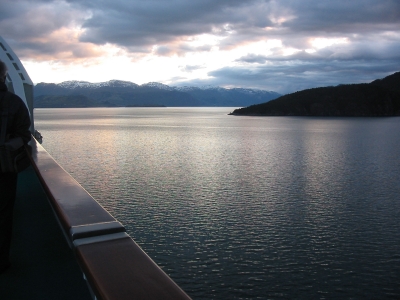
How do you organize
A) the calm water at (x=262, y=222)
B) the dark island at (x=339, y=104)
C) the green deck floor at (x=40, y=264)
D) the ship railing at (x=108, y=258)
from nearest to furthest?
1. the ship railing at (x=108, y=258)
2. the green deck floor at (x=40, y=264)
3. the calm water at (x=262, y=222)
4. the dark island at (x=339, y=104)

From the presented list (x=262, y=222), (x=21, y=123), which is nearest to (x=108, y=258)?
(x=21, y=123)

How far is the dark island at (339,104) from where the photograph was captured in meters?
147

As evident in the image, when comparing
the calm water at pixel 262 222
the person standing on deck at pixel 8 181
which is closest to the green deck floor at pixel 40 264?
the person standing on deck at pixel 8 181

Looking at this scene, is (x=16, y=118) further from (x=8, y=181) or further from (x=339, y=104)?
(x=339, y=104)

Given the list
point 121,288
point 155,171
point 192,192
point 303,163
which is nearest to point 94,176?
point 155,171

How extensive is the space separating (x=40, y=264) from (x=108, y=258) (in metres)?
1.98

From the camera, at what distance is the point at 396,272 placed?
10336mm

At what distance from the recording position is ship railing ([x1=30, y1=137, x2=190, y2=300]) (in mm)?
1678

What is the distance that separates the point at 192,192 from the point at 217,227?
16.8 feet

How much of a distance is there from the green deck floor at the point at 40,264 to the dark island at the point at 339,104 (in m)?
150

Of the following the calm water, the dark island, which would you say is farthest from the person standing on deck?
the dark island

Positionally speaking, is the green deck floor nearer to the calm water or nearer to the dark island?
the calm water

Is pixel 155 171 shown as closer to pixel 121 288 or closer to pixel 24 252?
pixel 24 252

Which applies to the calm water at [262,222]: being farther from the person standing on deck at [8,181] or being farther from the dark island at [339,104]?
the dark island at [339,104]
